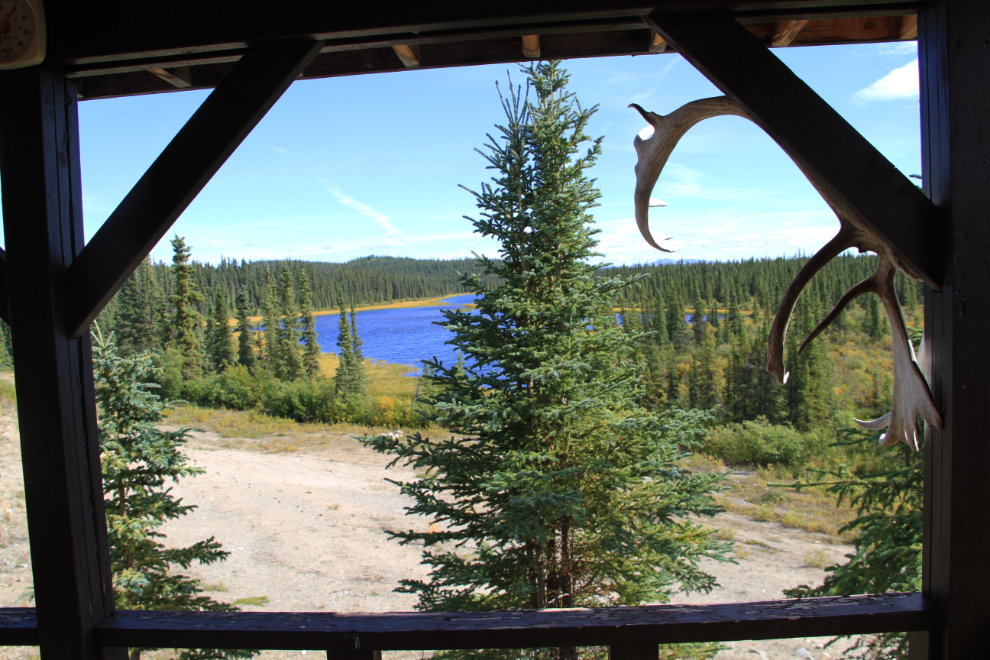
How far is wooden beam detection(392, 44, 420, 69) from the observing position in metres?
1.58

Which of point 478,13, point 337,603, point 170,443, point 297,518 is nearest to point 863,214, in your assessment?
point 478,13

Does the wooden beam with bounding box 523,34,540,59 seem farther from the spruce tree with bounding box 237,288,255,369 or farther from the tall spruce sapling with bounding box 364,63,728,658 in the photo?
the spruce tree with bounding box 237,288,255,369

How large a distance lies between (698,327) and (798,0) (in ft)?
115

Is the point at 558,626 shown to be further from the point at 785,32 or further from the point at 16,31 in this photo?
the point at 16,31

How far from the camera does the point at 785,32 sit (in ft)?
4.91

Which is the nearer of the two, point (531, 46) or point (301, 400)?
point (531, 46)

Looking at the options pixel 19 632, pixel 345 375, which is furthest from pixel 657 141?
pixel 345 375

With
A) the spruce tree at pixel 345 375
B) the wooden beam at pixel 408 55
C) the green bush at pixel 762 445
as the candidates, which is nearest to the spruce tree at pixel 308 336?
the spruce tree at pixel 345 375

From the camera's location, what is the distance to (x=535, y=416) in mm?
6309

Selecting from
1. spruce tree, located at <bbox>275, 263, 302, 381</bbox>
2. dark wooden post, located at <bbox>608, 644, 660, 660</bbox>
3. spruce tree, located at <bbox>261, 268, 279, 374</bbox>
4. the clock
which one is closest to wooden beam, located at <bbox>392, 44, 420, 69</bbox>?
the clock

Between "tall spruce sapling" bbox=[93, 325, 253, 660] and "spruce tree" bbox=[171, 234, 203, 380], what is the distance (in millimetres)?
14393

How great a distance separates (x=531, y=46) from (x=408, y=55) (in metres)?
0.38

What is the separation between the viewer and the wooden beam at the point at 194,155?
1291 mm

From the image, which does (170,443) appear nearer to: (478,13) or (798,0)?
(478,13)
